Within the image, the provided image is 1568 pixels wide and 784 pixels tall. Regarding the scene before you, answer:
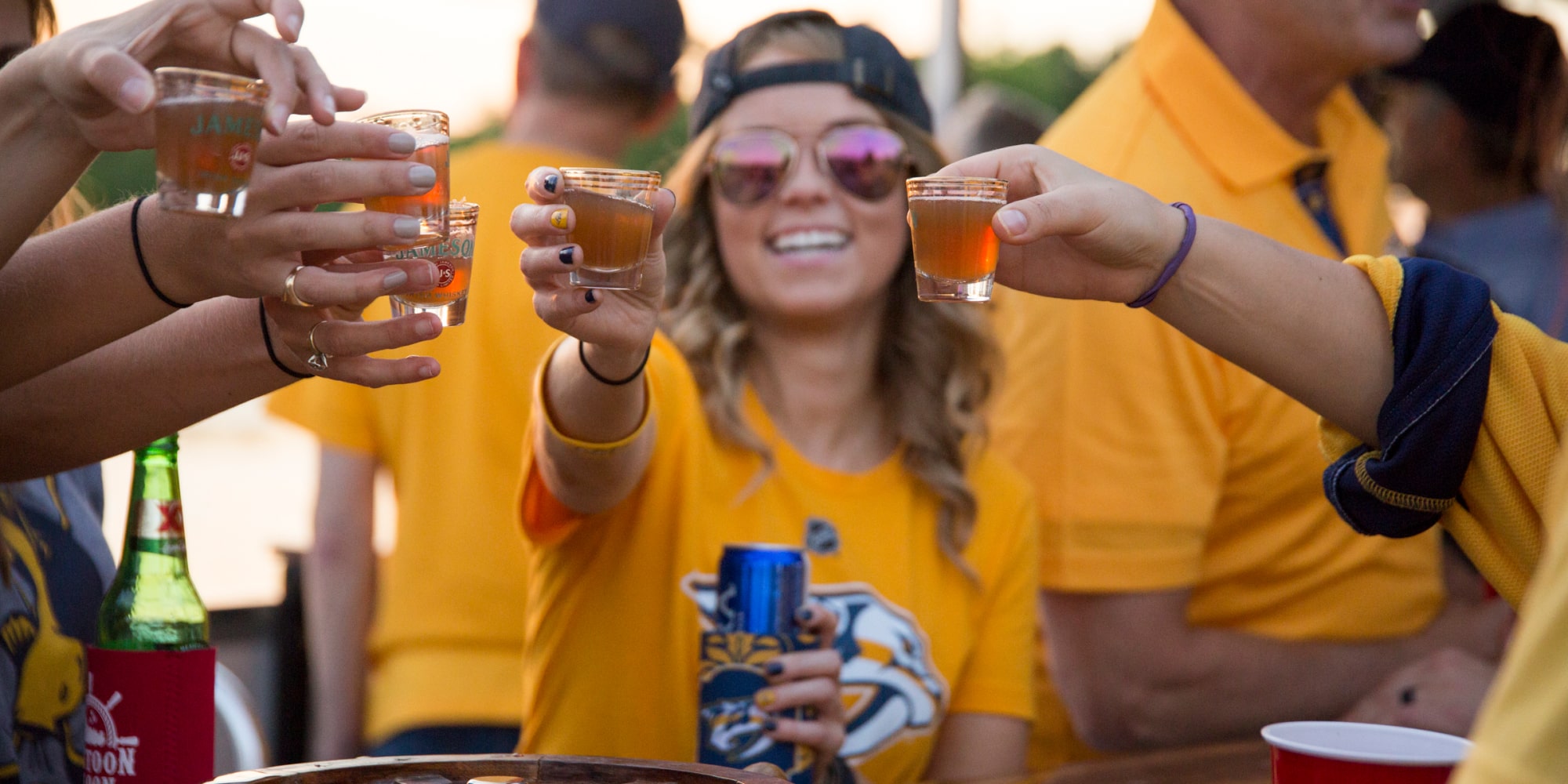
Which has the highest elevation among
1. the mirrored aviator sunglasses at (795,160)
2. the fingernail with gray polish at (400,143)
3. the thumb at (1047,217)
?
the mirrored aviator sunglasses at (795,160)

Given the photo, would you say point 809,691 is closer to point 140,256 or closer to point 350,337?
point 350,337

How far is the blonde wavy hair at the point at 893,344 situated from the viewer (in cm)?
254

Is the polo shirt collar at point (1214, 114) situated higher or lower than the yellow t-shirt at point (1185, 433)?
higher

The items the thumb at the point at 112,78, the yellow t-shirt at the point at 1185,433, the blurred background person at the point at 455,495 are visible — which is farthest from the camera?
the blurred background person at the point at 455,495

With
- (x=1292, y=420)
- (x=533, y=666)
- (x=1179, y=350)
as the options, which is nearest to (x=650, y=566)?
(x=533, y=666)

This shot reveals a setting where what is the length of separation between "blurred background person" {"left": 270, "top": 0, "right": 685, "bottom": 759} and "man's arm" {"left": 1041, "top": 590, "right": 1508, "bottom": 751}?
4.04 ft

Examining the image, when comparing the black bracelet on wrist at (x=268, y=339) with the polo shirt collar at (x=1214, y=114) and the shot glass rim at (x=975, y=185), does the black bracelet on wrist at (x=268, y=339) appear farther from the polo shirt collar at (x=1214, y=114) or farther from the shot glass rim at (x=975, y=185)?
the polo shirt collar at (x=1214, y=114)

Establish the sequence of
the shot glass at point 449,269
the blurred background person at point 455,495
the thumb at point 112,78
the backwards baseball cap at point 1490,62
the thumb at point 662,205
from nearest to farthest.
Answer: the thumb at point 112,78 < the shot glass at point 449,269 < the thumb at point 662,205 < the blurred background person at point 455,495 < the backwards baseball cap at point 1490,62

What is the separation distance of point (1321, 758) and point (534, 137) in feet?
8.88

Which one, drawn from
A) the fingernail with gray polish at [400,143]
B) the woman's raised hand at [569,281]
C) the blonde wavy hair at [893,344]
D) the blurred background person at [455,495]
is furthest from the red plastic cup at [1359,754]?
the blurred background person at [455,495]

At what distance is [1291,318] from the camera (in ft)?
5.77

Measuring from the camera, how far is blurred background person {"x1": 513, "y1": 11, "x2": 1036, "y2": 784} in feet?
7.55

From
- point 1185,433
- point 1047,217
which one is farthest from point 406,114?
point 1185,433

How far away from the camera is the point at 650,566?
2.35m
